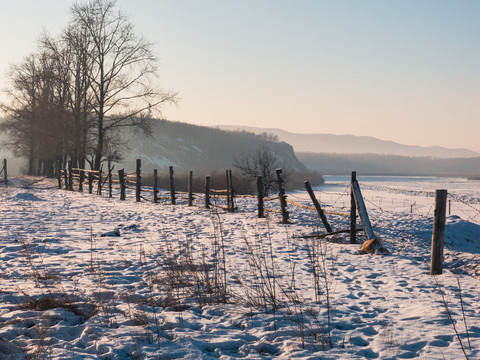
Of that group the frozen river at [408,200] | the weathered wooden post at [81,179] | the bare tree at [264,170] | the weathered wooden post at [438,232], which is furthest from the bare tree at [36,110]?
the weathered wooden post at [438,232]

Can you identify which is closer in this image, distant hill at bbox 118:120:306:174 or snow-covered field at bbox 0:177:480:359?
snow-covered field at bbox 0:177:480:359

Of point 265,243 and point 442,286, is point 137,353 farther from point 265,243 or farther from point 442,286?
point 265,243

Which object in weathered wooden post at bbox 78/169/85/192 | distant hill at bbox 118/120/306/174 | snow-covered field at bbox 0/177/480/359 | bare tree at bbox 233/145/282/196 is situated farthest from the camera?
distant hill at bbox 118/120/306/174

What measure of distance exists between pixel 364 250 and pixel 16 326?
6.59 m

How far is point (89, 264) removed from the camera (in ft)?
22.5

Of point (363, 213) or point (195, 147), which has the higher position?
point (195, 147)

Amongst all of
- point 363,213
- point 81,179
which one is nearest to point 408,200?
point 81,179

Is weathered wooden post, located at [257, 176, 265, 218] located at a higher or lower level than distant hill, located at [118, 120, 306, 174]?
lower

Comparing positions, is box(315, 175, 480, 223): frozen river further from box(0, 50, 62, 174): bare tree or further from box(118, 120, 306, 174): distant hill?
box(118, 120, 306, 174): distant hill

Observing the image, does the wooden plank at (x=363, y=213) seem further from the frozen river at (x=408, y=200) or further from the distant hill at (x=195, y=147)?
the distant hill at (x=195, y=147)

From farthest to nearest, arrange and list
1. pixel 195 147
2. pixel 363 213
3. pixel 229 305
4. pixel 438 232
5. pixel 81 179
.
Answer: pixel 195 147 → pixel 81 179 → pixel 363 213 → pixel 438 232 → pixel 229 305

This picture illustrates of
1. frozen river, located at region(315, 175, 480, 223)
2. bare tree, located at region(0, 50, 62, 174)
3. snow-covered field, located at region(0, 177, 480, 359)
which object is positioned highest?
bare tree, located at region(0, 50, 62, 174)

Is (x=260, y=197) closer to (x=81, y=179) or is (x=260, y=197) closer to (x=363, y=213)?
(x=363, y=213)

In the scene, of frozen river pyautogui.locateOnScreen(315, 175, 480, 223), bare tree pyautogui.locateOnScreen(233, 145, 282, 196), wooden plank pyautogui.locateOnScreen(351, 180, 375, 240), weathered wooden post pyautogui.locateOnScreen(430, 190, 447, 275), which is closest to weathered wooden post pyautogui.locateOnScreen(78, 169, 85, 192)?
bare tree pyautogui.locateOnScreen(233, 145, 282, 196)
